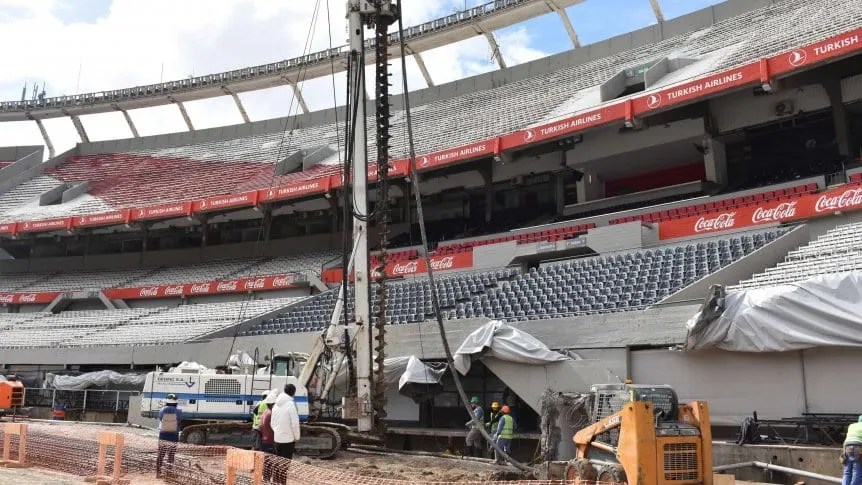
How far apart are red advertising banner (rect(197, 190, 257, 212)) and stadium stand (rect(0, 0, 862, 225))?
1.61m

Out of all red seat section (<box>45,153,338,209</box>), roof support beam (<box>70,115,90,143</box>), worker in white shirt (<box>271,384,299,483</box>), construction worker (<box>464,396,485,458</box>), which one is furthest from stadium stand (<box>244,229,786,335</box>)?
roof support beam (<box>70,115,90,143</box>)

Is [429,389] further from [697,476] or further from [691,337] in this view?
[697,476]

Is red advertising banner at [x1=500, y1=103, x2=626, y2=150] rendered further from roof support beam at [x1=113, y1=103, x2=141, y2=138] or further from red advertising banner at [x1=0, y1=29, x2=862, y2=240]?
roof support beam at [x1=113, y1=103, x2=141, y2=138]

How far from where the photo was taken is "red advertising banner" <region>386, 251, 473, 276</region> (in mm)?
24625

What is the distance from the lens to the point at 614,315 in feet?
47.1

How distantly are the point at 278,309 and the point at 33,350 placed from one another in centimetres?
1047

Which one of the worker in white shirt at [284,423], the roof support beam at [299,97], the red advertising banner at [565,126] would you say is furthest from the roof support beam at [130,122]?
the worker in white shirt at [284,423]

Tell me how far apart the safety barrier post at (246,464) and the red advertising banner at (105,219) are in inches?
1185

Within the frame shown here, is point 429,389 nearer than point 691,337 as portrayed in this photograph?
No

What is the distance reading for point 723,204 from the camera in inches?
829

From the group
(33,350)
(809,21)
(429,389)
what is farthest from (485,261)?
(33,350)

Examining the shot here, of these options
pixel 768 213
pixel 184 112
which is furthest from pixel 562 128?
pixel 184 112

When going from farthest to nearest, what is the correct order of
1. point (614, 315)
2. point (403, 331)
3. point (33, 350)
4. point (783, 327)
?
point (33, 350) < point (403, 331) < point (614, 315) < point (783, 327)

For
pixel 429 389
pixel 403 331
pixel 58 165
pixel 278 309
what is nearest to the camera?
pixel 429 389
